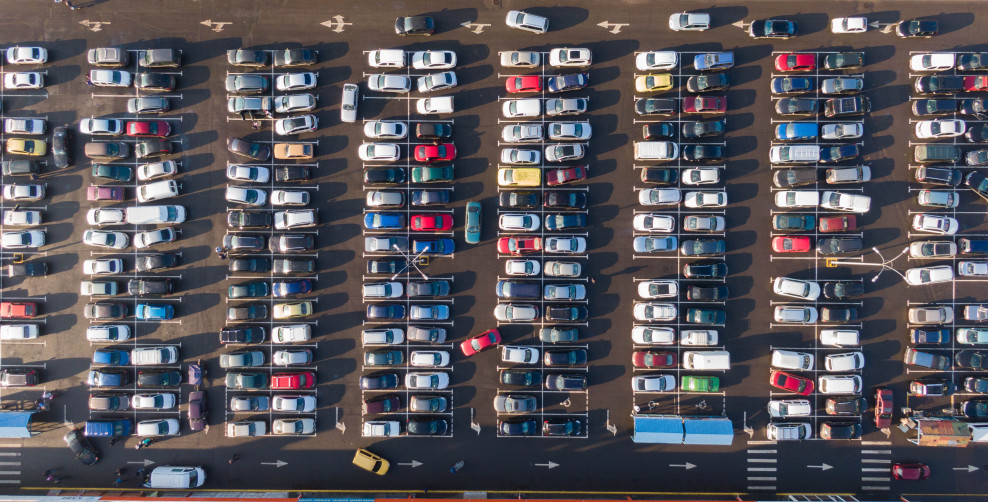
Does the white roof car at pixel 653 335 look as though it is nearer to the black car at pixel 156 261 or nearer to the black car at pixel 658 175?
the black car at pixel 658 175

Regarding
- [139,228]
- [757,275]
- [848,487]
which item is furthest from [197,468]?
[848,487]

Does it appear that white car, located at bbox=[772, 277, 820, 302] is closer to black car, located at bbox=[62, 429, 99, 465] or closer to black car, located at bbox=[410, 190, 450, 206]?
black car, located at bbox=[410, 190, 450, 206]

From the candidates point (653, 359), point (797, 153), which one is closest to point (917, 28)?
point (797, 153)

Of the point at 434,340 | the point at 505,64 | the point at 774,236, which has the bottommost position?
the point at 434,340

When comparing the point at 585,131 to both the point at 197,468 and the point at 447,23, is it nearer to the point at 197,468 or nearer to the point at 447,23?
the point at 447,23

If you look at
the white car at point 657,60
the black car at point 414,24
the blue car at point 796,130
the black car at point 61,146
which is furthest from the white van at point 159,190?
the blue car at point 796,130

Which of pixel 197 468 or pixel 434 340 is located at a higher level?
pixel 434 340
